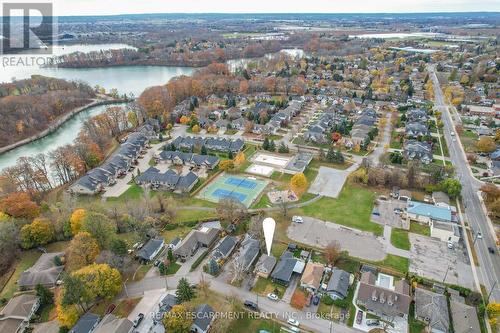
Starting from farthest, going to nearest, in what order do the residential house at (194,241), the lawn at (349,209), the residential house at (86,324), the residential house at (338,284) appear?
the lawn at (349,209)
the residential house at (194,241)
the residential house at (338,284)
the residential house at (86,324)

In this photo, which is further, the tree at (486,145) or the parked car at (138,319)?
the tree at (486,145)

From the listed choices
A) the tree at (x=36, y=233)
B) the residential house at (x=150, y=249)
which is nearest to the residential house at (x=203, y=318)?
the residential house at (x=150, y=249)

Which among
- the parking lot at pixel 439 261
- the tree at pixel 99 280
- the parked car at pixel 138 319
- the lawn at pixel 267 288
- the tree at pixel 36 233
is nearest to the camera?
the parked car at pixel 138 319

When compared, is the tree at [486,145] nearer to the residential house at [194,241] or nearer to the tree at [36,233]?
the residential house at [194,241]

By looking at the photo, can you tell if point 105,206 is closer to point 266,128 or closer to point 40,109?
point 266,128

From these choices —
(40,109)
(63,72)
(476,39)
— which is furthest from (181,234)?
(476,39)

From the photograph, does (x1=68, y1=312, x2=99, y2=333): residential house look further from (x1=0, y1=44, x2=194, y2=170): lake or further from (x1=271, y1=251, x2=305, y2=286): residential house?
(x1=0, y1=44, x2=194, y2=170): lake
